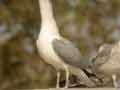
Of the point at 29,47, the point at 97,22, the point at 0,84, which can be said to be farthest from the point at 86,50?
the point at 0,84

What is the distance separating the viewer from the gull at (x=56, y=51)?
1.13 meters

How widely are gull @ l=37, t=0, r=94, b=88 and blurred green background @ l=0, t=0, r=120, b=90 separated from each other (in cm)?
29

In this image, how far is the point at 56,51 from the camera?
1.13 meters

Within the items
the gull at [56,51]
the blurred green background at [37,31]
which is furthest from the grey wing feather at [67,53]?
the blurred green background at [37,31]

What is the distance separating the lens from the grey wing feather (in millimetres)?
1140

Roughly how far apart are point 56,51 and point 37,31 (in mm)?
386

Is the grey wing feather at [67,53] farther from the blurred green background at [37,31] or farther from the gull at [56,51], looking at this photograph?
the blurred green background at [37,31]

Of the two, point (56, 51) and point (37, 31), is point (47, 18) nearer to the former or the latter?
point (56, 51)

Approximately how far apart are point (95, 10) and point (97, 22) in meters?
0.06

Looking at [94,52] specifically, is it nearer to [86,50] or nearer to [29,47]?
[86,50]

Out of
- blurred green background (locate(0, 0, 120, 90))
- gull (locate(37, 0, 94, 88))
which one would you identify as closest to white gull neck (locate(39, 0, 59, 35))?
gull (locate(37, 0, 94, 88))

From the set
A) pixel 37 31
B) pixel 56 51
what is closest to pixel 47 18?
pixel 56 51

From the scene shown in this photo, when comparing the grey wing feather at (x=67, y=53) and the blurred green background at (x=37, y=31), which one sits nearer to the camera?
the grey wing feather at (x=67, y=53)

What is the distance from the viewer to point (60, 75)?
1261 mm
